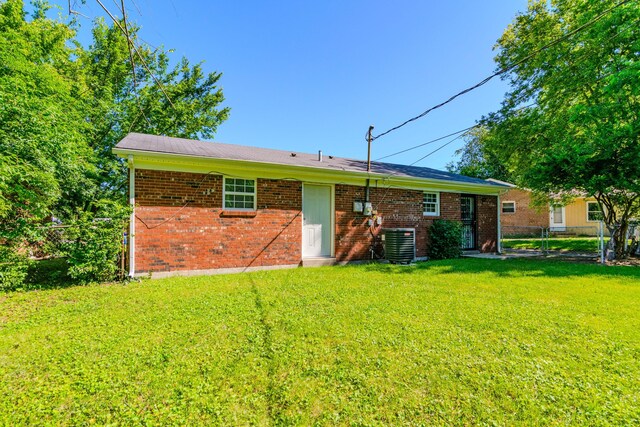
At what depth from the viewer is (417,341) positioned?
3.19m

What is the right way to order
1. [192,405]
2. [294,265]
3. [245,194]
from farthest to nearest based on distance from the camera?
[294,265], [245,194], [192,405]

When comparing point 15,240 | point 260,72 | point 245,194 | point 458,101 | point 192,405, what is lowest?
point 192,405

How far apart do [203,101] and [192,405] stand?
21.2m

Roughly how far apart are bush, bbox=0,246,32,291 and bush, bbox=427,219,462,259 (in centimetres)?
1098

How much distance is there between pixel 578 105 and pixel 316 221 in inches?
408

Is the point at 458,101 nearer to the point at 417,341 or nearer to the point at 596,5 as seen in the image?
the point at 417,341

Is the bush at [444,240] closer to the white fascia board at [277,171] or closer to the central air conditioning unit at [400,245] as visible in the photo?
the white fascia board at [277,171]

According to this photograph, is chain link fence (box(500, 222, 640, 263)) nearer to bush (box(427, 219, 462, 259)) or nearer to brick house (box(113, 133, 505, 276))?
→ bush (box(427, 219, 462, 259))

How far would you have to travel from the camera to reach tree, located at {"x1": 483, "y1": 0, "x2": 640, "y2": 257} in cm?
842

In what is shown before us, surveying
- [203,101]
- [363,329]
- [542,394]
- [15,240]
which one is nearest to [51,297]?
[15,240]

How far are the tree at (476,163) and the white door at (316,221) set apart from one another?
2384 cm

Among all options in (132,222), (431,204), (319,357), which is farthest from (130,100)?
(319,357)

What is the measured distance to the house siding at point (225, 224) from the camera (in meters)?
6.46

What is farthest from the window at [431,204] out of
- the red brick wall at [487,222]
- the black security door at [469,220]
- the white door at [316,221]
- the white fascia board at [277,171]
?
the white door at [316,221]
